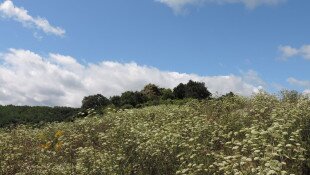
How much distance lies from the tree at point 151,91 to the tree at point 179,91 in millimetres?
1781

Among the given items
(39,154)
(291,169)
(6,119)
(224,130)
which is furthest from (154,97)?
(291,169)

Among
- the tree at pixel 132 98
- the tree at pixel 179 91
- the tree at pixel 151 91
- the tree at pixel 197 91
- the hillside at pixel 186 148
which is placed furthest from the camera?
the tree at pixel 151 91

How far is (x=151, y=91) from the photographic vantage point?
3825 cm

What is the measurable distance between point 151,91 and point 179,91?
2725 mm

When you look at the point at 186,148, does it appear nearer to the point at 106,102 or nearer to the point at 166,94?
the point at 106,102

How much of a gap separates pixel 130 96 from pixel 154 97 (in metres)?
2.64

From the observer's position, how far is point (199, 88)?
117 feet

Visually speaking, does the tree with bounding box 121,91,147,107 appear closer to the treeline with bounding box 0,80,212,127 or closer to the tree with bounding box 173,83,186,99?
the treeline with bounding box 0,80,212,127

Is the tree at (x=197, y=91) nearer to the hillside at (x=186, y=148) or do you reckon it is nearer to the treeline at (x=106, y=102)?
the treeline at (x=106, y=102)

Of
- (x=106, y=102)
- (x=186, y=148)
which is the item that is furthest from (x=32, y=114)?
(x=186, y=148)

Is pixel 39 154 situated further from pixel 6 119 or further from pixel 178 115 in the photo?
pixel 6 119

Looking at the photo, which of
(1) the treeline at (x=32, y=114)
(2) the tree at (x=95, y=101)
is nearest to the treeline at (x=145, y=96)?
(2) the tree at (x=95, y=101)

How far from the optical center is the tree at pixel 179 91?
36438 millimetres

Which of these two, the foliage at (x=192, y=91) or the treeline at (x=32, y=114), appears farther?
the treeline at (x=32, y=114)
